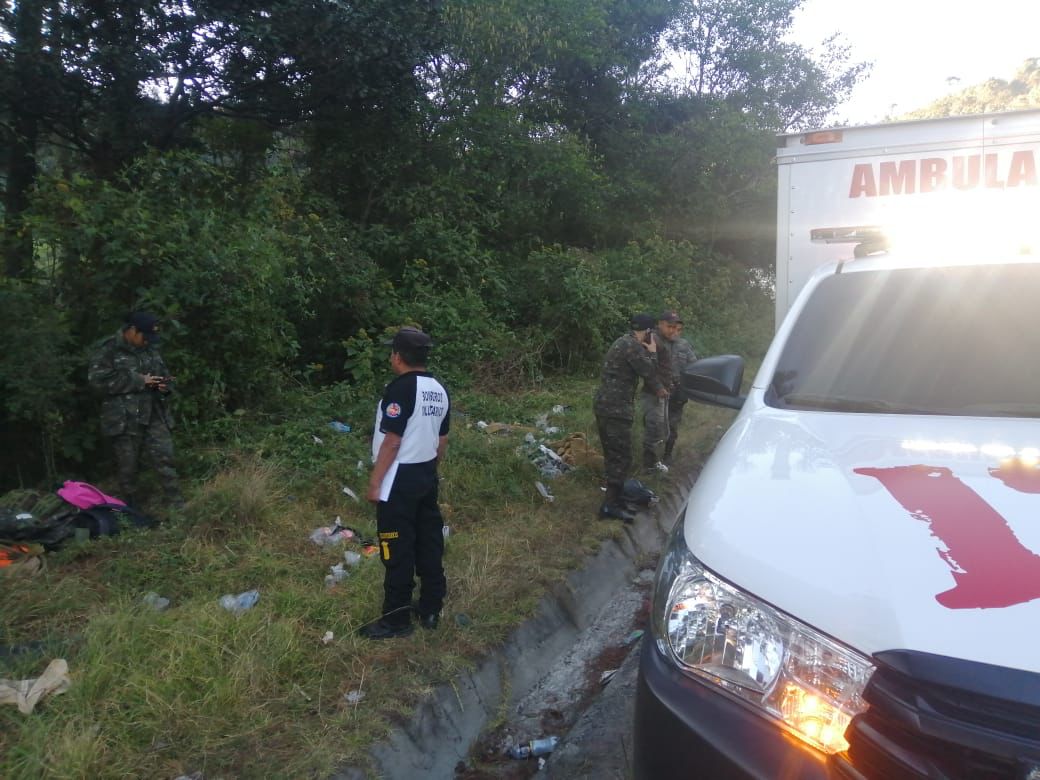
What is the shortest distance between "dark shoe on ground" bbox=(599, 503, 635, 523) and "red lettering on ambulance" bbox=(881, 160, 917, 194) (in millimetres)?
3064

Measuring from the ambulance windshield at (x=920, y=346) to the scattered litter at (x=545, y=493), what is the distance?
312 cm

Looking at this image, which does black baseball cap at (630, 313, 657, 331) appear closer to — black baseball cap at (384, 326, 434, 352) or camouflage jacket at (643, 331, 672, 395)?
camouflage jacket at (643, 331, 672, 395)

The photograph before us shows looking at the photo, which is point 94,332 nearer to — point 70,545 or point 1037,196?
point 70,545

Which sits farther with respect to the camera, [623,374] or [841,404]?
[623,374]

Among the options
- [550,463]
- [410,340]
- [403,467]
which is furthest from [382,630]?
[550,463]

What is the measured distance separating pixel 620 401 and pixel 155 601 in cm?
346

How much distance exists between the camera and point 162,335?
265 inches

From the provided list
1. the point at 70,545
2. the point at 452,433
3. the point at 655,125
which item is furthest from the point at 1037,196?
the point at 655,125

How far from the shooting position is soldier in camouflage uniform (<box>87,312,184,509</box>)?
576cm

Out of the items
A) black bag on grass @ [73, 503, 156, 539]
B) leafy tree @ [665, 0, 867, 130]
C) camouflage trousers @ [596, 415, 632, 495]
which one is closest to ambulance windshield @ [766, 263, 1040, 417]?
camouflage trousers @ [596, 415, 632, 495]

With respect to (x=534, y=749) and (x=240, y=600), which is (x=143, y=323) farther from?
(x=534, y=749)

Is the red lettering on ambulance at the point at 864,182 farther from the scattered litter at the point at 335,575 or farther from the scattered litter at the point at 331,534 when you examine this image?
the scattered litter at the point at 335,575

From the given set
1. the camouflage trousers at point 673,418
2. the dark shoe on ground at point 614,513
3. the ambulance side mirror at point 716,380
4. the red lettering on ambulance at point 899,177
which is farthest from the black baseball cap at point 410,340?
the camouflage trousers at point 673,418

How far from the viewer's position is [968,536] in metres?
1.84
